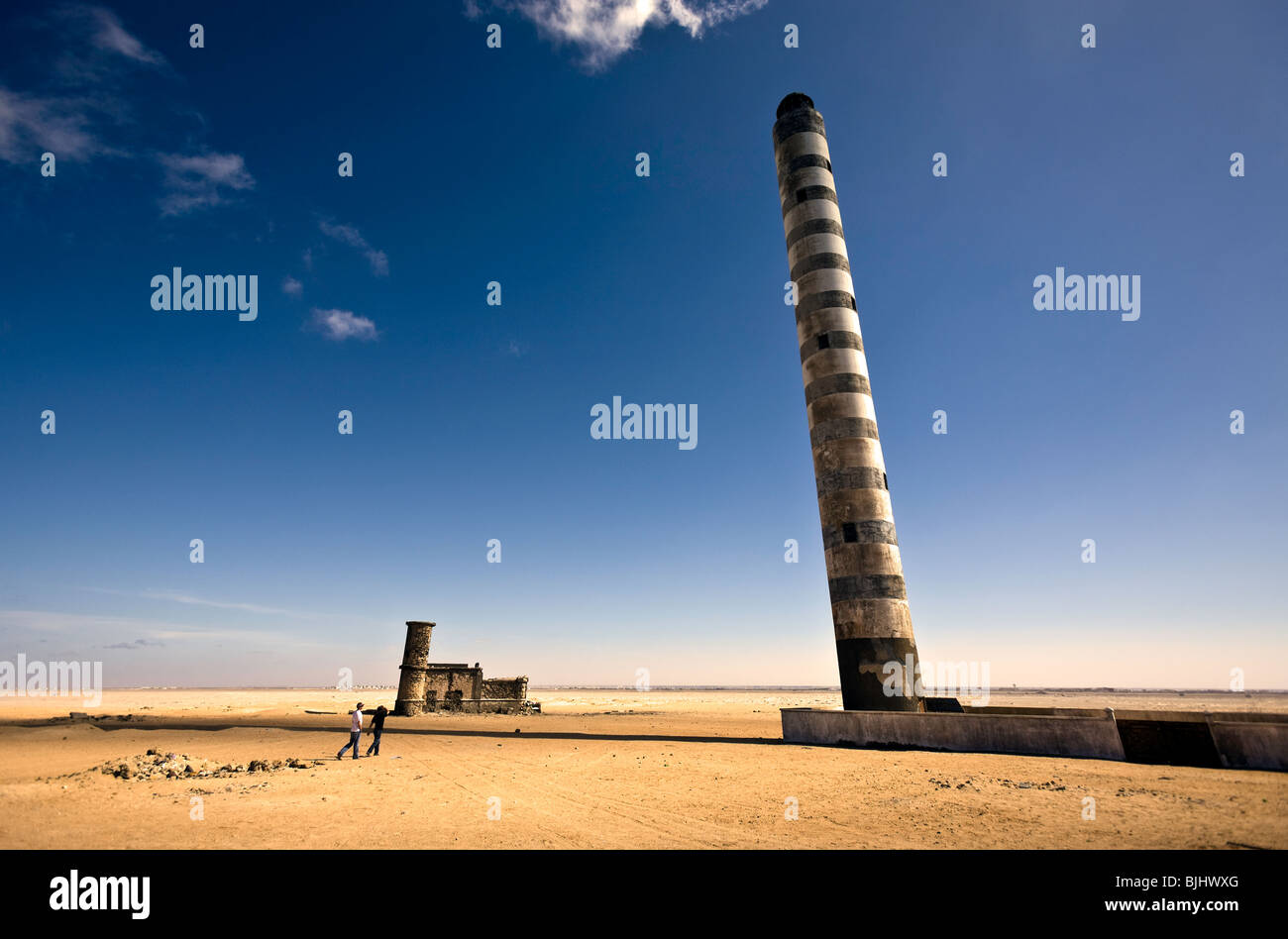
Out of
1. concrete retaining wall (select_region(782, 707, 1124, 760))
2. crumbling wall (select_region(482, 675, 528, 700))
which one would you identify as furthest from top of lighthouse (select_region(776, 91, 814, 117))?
crumbling wall (select_region(482, 675, 528, 700))

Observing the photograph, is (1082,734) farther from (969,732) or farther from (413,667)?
(413,667)

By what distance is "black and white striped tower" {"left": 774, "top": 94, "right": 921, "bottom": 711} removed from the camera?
66.8 ft

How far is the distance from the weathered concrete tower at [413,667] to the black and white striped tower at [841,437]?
27688mm

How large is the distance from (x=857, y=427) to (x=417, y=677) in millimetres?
32594

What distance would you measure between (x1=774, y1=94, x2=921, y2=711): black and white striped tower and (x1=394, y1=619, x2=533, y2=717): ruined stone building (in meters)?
27.3

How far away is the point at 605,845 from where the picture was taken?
25.7 ft

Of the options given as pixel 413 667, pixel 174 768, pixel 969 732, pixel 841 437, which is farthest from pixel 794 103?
pixel 413 667

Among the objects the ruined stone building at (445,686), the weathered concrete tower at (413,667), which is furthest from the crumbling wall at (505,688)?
the weathered concrete tower at (413,667)

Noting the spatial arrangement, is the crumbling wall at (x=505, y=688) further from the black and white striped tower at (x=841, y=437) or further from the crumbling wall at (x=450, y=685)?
the black and white striped tower at (x=841, y=437)

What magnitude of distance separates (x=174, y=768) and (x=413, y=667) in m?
Result: 23.5

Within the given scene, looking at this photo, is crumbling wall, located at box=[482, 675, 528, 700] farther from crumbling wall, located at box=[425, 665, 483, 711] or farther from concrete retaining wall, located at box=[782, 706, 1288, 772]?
concrete retaining wall, located at box=[782, 706, 1288, 772]

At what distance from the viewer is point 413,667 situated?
123 feet
